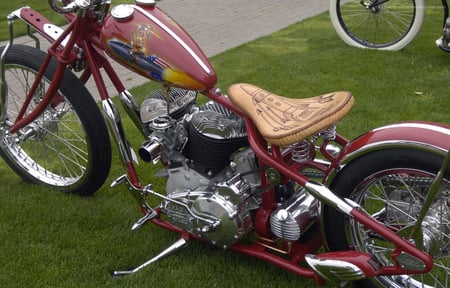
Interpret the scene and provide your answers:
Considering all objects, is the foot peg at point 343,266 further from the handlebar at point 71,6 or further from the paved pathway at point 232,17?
the paved pathway at point 232,17

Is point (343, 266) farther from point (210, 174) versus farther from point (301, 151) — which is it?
point (210, 174)

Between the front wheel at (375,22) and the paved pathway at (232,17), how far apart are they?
44.3 inches

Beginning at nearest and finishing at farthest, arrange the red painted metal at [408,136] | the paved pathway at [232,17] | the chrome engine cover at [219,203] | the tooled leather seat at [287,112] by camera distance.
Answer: the red painted metal at [408,136] → the tooled leather seat at [287,112] → the chrome engine cover at [219,203] → the paved pathway at [232,17]

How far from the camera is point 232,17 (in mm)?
7949

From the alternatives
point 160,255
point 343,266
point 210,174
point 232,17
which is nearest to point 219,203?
point 210,174

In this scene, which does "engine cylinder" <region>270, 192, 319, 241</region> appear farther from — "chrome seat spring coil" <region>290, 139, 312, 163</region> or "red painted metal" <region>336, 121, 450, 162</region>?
"red painted metal" <region>336, 121, 450, 162</region>

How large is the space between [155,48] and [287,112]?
1.95ft

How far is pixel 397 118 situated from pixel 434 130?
7.22 ft

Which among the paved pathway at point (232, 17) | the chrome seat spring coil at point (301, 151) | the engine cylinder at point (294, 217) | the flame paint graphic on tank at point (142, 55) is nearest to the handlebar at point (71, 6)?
the flame paint graphic on tank at point (142, 55)

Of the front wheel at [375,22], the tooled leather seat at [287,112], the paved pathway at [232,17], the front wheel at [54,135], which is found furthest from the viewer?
the paved pathway at [232,17]

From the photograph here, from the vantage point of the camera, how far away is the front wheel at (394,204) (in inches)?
81.3

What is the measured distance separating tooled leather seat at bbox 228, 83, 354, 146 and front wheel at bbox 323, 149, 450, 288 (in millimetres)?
198

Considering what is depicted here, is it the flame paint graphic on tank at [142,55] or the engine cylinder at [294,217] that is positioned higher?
the flame paint graphic on tank at [142,55]

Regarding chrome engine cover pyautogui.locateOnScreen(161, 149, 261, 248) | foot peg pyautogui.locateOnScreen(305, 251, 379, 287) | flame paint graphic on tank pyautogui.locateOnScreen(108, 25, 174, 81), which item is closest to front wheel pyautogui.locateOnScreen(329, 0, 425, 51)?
chrome engine cover pyautogui.locateOnScreen(161, 149, 261, 248)
